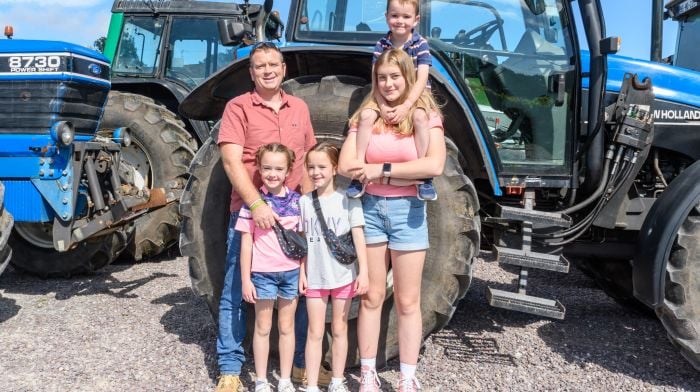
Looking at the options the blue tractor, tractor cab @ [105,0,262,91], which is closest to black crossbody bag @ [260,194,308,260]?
the blue tractor

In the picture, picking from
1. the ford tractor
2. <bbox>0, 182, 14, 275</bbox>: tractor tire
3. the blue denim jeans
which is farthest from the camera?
the ford tractor

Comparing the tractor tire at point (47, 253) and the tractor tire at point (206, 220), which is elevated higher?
the tractor tire at point (206, 220)

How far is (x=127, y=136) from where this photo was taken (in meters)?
4.70

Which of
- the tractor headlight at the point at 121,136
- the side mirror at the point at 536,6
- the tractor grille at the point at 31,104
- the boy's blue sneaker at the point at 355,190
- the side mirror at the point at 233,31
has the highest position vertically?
the side mirror at the point at 536,6

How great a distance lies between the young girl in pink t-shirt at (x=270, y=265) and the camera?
256 cm

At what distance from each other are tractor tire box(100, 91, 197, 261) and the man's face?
115 inches

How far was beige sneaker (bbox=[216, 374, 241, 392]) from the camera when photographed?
268cm

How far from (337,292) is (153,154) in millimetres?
3451

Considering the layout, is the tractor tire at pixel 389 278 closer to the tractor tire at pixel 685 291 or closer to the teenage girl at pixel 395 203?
the teenage girl at pixel 395 203

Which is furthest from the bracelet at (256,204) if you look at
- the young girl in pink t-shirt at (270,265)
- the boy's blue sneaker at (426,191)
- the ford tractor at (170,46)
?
the ford tractor at (170,46)

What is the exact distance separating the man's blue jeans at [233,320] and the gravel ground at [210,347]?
0.18m

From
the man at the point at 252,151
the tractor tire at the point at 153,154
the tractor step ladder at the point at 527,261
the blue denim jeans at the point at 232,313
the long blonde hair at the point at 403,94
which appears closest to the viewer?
the long blonde hair at the point at 403,94

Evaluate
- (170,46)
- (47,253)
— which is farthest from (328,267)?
(170,46)

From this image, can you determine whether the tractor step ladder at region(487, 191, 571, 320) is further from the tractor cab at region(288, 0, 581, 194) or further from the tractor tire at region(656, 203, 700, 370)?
the tractor tire at region(656, 203, 700, 370)
